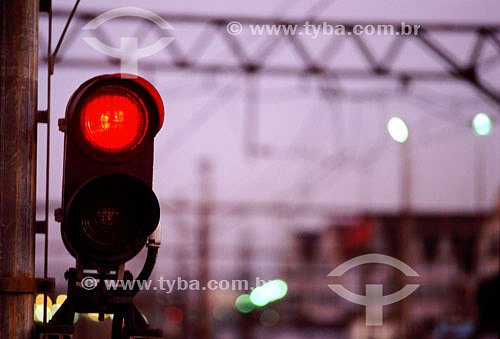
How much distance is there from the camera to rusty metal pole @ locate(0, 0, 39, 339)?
3.10 metres

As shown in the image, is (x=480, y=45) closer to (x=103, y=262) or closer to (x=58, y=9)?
(x=58, y=9)

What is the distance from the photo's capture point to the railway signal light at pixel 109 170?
10.2ft

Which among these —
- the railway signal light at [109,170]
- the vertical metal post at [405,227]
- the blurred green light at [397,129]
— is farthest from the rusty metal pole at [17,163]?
the vertical metal post at [405,227]

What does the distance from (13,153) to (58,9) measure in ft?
24.7

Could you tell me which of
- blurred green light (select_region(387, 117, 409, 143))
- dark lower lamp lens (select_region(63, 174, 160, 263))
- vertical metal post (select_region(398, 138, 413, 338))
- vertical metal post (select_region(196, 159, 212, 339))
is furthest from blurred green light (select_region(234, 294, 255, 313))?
dark lower lamp lens (select_region(63, 174, 160, 263))

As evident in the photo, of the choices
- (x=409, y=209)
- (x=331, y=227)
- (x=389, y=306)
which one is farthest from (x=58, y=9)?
(x=331, y=227)

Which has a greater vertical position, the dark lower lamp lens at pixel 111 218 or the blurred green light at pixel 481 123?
the blurred green light at pixel 481 123

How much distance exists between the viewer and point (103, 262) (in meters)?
3.09

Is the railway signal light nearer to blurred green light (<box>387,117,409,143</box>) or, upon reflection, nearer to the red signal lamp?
the red signal lamp

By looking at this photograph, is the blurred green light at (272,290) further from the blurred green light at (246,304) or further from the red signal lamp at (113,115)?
the red signal lamp at (113,115)

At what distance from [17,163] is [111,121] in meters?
0.37

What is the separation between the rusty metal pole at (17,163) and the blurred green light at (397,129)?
11.8 metres

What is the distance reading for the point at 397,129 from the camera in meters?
14.7

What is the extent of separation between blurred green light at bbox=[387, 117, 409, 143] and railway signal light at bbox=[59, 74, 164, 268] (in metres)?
11.8
